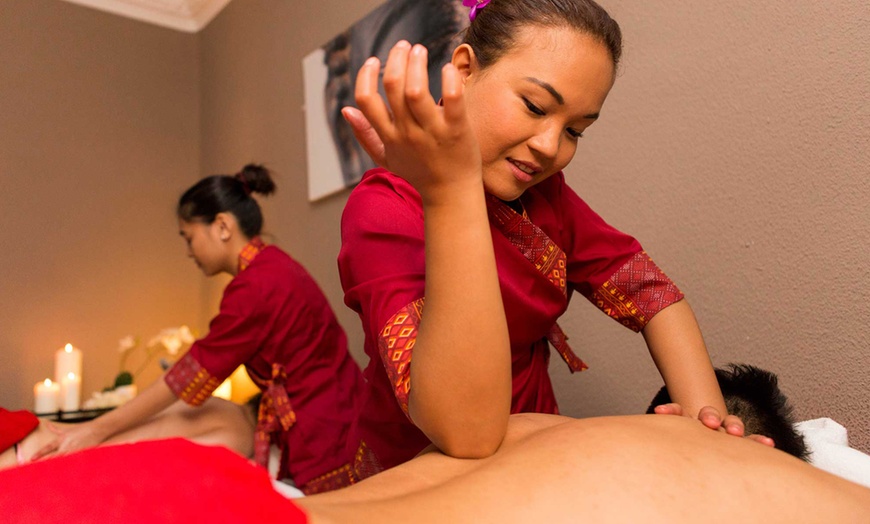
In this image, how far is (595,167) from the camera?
1939mm

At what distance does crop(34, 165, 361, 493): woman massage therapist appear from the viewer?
2041 millimetres

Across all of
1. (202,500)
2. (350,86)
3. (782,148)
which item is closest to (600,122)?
(782,148)

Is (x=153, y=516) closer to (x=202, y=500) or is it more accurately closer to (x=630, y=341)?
(x=202, y=500)

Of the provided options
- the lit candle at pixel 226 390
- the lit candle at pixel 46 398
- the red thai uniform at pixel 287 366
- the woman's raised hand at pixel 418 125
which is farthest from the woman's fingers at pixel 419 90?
the lit candle at pixel 46 398

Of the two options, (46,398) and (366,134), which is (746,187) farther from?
(46,398)

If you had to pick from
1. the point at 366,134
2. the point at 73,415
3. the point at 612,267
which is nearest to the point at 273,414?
the point at 612,267

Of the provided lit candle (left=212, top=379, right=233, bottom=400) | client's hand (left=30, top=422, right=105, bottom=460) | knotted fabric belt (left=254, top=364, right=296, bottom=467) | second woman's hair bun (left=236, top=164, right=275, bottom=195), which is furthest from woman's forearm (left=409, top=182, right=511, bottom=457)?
lit candle (left=212, top=379, right=233, bottom=400)

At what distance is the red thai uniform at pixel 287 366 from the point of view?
2047mm

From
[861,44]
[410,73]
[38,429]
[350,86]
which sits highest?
[350,86]

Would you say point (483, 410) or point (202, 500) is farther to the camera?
point (483, 410)

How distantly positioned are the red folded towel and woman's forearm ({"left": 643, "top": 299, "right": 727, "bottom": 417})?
5.61 ft

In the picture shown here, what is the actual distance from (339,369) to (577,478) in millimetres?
1666

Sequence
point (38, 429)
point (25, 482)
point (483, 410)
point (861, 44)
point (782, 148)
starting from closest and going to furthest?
point (25, 482)
point (483, 410)
point (861, 44)
point (782, 148)
point (38, 429)

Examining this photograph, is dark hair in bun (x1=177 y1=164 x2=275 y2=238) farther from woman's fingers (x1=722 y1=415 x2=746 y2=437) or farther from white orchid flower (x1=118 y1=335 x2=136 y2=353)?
woman's fingers (x1=722 y1=415 x2=746 y2=437)
